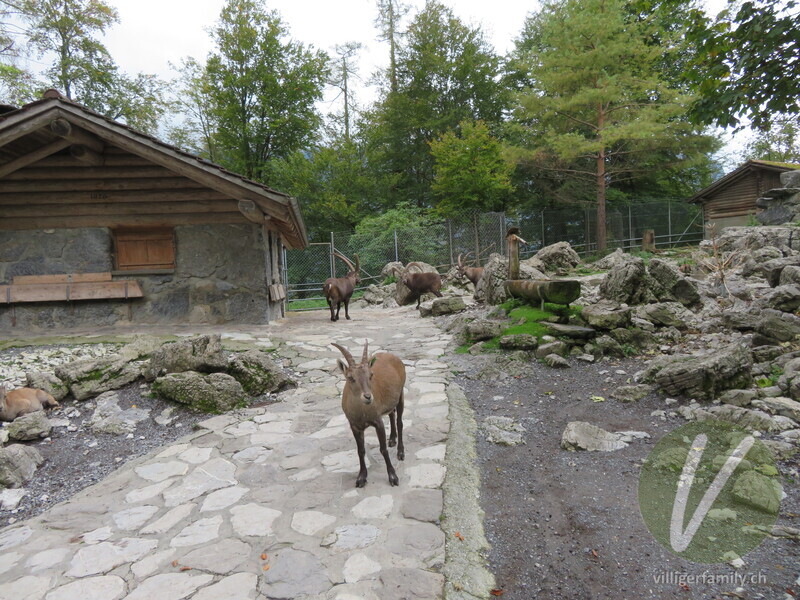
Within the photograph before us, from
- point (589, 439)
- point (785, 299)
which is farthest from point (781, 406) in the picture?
point (785, 299)

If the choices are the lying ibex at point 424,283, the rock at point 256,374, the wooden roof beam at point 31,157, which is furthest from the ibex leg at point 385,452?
the lying ibex at point 424,283

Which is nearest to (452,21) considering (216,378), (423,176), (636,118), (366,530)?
(423,176)

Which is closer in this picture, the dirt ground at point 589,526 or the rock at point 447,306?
the dirt ground at point 589,526

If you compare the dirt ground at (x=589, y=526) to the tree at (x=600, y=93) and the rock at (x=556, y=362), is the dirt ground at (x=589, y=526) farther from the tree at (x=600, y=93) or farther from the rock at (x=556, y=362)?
the tree at (x=600, y=93)

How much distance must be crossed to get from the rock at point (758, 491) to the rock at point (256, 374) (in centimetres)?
487

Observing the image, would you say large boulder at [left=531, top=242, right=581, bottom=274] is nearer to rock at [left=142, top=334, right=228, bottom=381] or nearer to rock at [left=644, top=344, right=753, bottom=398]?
rock at [left=644, top=344, right=753, bottom=398]

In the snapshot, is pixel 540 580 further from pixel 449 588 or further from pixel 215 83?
pixel 215 83

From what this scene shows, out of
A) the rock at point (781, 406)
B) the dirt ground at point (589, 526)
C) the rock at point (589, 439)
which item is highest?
the rock at point (781, 406)

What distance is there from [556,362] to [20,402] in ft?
21.1

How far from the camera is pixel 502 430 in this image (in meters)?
4.50

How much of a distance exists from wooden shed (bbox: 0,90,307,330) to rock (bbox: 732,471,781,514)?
7.30 metres

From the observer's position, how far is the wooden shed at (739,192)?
64.1ft

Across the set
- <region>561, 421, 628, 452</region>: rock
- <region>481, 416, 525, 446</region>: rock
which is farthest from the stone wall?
<region>561, 421, 628, 452</region>: rock

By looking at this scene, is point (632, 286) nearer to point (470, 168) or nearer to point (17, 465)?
point (17, 465)
